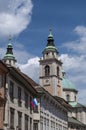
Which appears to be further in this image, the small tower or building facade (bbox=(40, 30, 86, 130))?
the small tower

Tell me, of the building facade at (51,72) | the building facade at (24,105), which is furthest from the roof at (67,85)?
the building facade at (24,105)

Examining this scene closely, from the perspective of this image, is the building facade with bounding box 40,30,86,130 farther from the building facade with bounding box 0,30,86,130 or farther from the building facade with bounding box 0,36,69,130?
the building facade with bounding box 0,36,69,130

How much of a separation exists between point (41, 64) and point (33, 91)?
84602 mm

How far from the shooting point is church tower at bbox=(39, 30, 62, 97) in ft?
431

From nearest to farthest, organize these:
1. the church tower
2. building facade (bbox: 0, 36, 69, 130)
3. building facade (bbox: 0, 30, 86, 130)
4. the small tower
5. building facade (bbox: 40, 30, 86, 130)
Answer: building facade (bbox: 0, 36, 69, 130) → building facade (bbox: 0, 30, 86, 130) → building facade (bbox: 40, 30, 86, 130) → the church tower → the small tower

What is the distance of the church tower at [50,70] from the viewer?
131m

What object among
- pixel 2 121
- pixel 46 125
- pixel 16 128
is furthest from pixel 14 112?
pixel 46 125

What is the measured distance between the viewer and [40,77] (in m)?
134

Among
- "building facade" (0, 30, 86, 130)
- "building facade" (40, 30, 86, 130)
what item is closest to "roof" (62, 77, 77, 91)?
"building facade" (40, 30, 86, 130)

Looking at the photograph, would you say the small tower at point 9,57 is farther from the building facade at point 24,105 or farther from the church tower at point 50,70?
the building facade at point 24,105

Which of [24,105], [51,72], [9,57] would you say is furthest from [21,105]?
[9,57]

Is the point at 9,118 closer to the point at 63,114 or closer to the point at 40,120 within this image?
the point at 40,120

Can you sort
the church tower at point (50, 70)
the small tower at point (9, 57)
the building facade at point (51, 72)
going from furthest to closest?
the small tower at point (9, 57)
the church tower at point (50, 70)
the building facade at point (51, 72)

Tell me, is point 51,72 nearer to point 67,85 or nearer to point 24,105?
point 67,85
